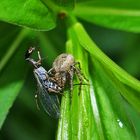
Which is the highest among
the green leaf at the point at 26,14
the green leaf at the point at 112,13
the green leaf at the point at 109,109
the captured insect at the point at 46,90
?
the green leaf at the point at 26,14

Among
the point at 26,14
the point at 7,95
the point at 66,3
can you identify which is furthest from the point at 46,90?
the point at 26,14

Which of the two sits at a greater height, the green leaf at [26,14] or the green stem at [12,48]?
the green leaf at [26,14]

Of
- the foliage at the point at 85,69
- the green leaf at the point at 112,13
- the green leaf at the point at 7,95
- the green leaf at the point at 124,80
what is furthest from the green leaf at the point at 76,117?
the green leaf at the point at 112,13

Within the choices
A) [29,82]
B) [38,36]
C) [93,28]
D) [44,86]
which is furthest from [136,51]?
[44,86]

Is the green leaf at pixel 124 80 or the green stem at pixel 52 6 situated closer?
the green leaf at pixel 124 80

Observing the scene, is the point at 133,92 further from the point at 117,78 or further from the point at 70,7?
the point at 70,7

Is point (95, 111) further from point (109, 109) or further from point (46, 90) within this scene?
point (46, 90)

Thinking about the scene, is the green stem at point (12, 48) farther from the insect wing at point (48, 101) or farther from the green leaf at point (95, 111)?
the green leaf at point (95, 111)
